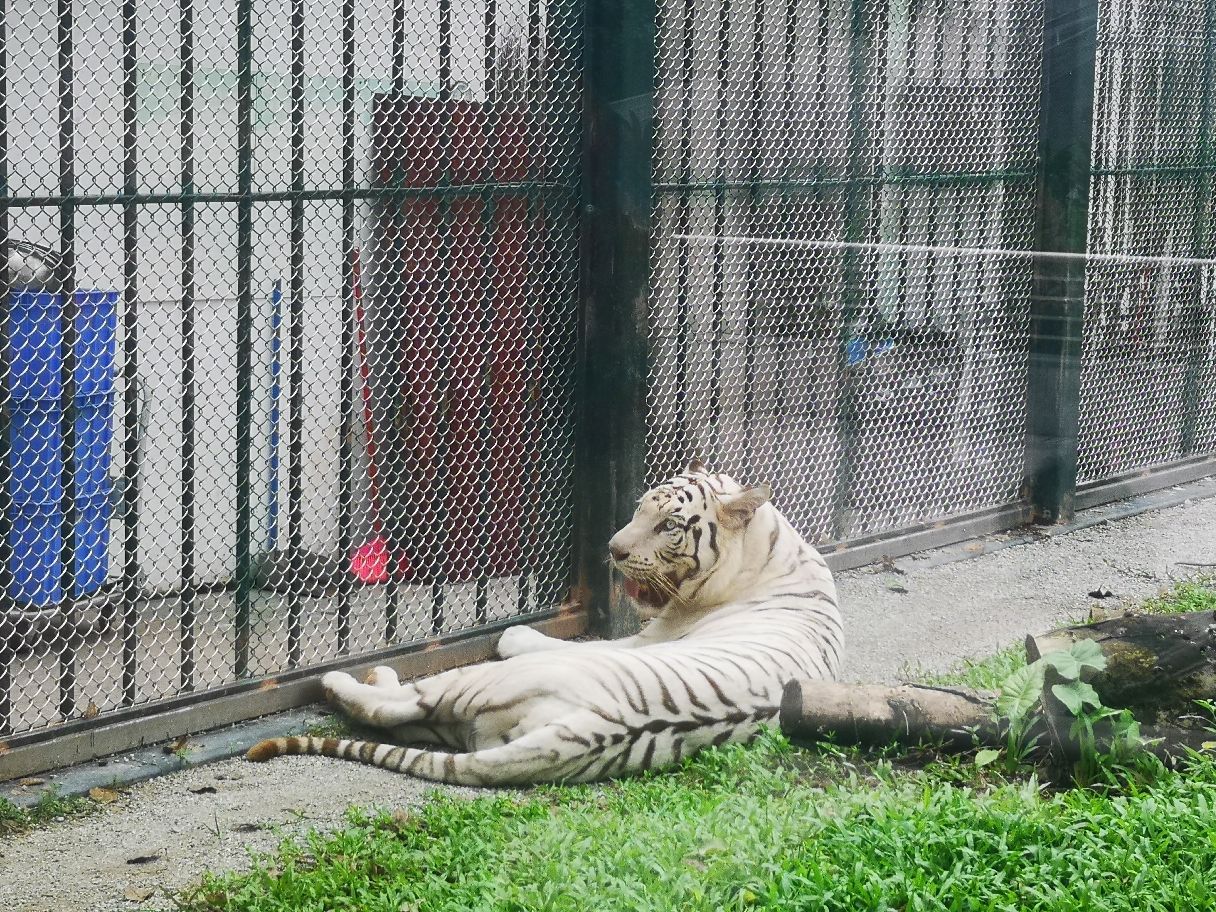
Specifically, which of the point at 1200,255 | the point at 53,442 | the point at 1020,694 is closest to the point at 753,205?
the point at 1200,255

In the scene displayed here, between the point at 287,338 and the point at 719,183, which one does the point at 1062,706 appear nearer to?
the point at 719,183

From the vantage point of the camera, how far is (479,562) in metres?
5.31

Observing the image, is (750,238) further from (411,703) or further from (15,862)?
(15,862)

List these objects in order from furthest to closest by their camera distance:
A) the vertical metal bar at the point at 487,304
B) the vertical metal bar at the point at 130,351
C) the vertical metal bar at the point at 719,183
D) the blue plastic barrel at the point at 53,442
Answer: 1. the vertical metal bar at the point at 719,183
2. the vertical metal bar at the point at 487,304
3. the blue plastic barrel at the point at 53,442
4. the vertical metal bar at the point at 130,351

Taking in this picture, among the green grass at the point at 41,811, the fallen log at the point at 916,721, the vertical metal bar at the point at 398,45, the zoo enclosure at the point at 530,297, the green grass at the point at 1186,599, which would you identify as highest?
the vertical metal bar at the point at 398,45

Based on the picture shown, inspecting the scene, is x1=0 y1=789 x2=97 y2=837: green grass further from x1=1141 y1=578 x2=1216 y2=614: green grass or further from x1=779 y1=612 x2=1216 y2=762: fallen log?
x1=1141 y1=578 x2=1216 y2=614: green grass

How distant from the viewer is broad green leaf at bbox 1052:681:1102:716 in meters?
3.93

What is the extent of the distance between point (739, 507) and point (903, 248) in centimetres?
160

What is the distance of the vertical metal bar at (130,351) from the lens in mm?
4309

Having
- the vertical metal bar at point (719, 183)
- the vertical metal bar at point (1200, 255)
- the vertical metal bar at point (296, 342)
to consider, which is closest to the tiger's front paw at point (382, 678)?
the vertical metal bar at point (296, 342)

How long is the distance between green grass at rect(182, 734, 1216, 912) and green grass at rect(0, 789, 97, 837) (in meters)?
0.70

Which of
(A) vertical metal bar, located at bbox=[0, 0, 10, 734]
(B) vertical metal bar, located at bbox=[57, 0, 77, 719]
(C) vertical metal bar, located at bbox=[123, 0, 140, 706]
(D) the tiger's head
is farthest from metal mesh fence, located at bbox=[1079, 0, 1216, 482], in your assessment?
(A) vertical metal bar, located at bbox=[0, 0, 10, 734]

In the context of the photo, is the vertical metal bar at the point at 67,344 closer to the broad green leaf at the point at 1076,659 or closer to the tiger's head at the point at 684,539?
the tiger's head at the point at 684,539

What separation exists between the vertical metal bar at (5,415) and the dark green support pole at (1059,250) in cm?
322
